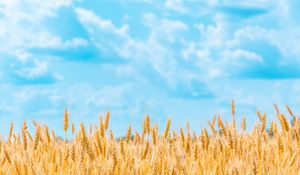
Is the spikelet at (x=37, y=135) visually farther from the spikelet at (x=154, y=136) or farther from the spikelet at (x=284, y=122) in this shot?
the spikelet at (x=284, y=122)

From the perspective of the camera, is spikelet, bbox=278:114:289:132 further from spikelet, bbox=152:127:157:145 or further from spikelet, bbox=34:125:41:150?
spikelet, bbox=34:125:41:150

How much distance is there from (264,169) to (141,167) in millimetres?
742


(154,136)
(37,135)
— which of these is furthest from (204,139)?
(37,135)

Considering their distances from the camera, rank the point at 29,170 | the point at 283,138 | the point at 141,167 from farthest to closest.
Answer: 1. the point at 283,138
2. the point at 141,167
3. the point at 29,170

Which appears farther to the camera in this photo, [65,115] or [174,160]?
[65,115]

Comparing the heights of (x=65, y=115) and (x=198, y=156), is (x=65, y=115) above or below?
above

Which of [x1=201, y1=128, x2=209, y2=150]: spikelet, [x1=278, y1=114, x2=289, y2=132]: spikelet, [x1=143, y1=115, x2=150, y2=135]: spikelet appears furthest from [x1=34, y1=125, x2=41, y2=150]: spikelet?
[x1=278, y1=114, x2=289, y2=132]: spikelet

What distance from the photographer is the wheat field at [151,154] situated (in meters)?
3.06

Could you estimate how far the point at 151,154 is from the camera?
12.4 feet

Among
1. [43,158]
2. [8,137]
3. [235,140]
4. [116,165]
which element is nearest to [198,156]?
[235,140]

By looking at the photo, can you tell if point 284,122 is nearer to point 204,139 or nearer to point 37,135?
point 204,139

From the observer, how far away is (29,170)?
9.89 ft

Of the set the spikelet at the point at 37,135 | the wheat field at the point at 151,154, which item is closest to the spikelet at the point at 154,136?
the wheat field at the point at 151,154

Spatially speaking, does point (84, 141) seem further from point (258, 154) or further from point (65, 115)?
point (258, 154)
